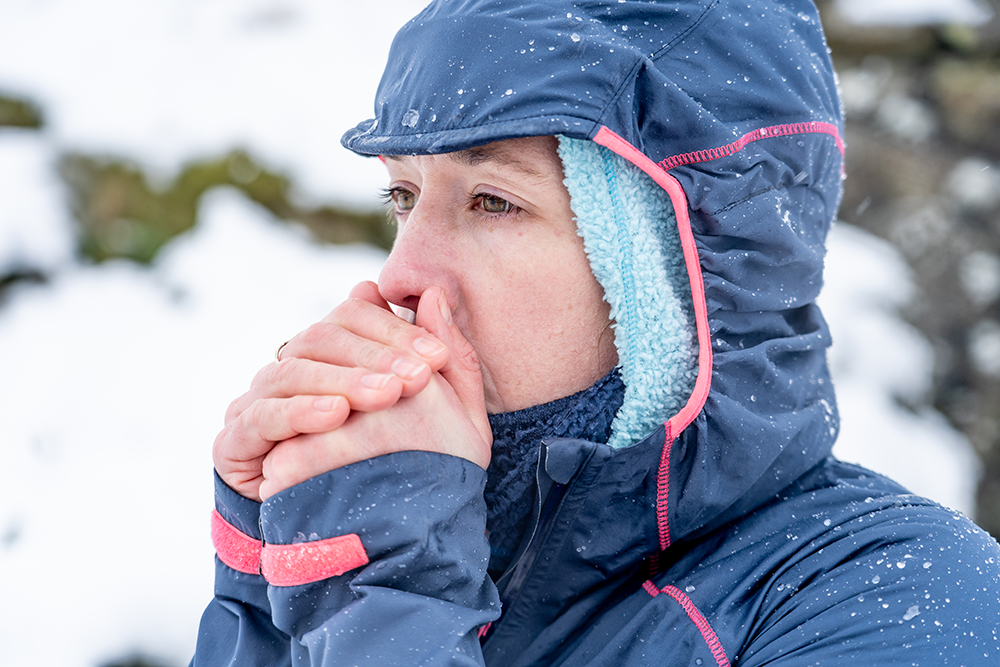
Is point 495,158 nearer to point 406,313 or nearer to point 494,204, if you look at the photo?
point 494,204

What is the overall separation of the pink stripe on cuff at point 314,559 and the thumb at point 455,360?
0.33 metres

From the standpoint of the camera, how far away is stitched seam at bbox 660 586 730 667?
4.50ft

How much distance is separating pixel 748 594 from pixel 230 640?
1071 mm

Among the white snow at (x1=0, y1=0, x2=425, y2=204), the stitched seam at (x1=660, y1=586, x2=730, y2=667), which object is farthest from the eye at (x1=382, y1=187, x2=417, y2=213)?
the white snow at (x1=0, y1=0, x2=425, y2=204)

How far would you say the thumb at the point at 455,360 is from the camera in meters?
1.51

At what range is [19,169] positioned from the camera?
4.61 m

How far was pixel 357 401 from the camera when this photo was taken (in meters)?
1.34

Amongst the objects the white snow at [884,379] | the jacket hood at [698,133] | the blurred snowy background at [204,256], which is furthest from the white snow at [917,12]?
the jacket hood at [698,133]

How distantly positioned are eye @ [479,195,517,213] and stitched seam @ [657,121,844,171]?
1.03 ft

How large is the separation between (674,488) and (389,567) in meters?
0.59

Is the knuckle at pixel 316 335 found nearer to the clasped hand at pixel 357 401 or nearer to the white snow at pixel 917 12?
the clasped hand at pixel 357 401

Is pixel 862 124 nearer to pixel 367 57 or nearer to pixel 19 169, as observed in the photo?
pixel 367 57

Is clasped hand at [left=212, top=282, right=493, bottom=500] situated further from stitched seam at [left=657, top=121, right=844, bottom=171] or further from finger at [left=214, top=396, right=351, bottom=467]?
stitched seam at [left=657, top=121, right=844, bottom=171]

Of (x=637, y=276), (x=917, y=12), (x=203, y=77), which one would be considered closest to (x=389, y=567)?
(x=637, y=276)
